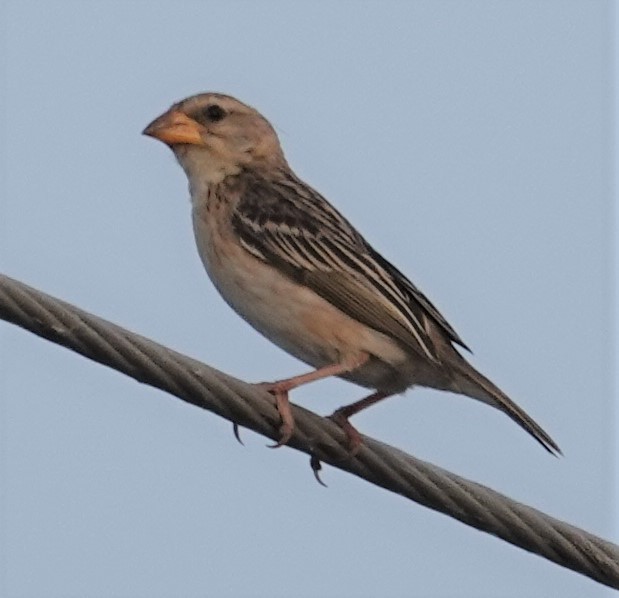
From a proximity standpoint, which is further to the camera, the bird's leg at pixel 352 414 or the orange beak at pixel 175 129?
the orange beak at pixel 175 129

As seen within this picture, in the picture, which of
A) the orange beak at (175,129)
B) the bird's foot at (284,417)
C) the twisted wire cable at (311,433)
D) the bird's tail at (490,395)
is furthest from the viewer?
the orange beak at (175,129)

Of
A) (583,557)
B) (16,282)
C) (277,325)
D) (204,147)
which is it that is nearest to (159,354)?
(16,282)

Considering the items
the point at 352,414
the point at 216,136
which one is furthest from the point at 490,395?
the point at 216,136

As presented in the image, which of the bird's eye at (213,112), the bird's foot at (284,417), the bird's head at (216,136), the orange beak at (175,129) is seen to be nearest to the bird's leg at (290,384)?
the bird's foot at (284,417)

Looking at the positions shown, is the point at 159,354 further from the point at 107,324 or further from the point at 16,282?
the point at 16,282

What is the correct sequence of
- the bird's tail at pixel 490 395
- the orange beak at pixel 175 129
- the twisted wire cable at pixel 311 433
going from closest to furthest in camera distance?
the twisted wire cable at pixel 311 433
the bird's tail at pixel 490 395
the orange beak at pixel 175 129

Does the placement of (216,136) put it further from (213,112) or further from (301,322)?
(301,322)

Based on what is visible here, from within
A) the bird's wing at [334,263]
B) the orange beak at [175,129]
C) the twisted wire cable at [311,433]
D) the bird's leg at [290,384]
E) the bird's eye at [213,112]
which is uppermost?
the bird's eye at [213,112]

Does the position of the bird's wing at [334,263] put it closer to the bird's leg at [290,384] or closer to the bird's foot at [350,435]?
the bird's leg at [290,384]
